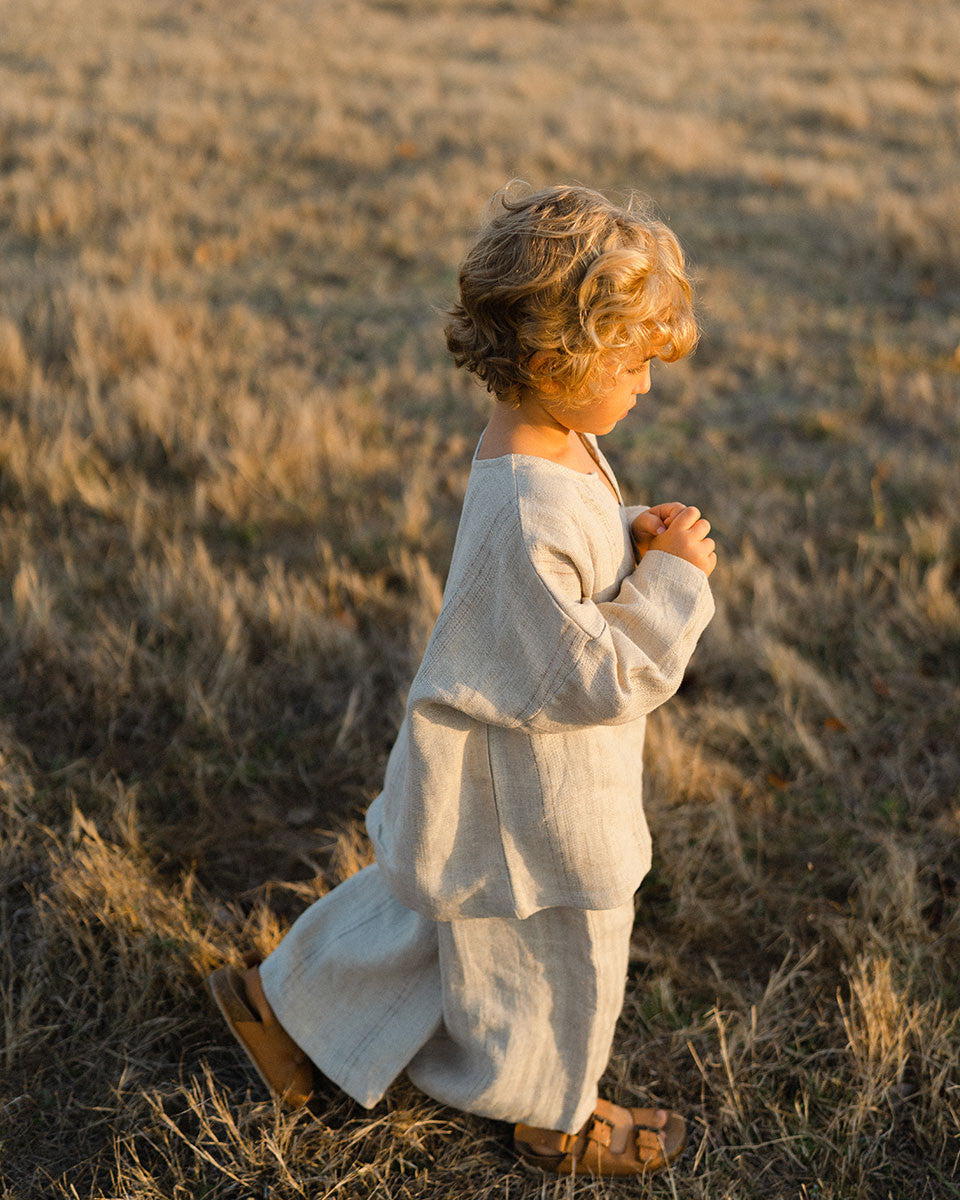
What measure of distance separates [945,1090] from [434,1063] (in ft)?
3.90

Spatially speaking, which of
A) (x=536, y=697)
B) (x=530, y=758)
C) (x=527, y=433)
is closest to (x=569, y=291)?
(x=527, y=433)

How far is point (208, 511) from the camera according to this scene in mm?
4555

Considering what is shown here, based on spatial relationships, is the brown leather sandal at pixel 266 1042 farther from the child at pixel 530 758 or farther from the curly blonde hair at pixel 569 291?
the curly blonde hair at pixel 569 291

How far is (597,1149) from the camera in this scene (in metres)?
2.22

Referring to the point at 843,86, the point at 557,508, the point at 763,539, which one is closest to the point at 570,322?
the point at 557,508

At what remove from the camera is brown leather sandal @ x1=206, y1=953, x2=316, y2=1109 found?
2254 mm

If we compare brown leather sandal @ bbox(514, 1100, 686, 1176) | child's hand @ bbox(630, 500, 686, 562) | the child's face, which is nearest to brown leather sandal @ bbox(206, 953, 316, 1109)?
brown leather sandal @ bbox(514, 1100, 686, 1176)

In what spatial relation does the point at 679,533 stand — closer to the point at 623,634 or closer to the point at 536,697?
the point at 623,634

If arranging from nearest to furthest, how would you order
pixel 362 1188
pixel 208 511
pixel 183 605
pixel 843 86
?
pixel 362 1188, pixel 183 605, pixel 208 511, pixel 843 86

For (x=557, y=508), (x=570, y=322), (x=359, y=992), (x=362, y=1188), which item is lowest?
(x=362, y=1188)

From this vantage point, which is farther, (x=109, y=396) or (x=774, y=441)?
(x=774, y=441)

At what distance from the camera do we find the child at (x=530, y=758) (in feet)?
5.32

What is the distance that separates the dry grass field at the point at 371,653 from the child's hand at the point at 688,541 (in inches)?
15.5

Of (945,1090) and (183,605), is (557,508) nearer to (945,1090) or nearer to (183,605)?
(945,1090)
